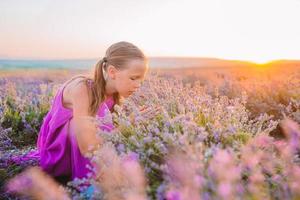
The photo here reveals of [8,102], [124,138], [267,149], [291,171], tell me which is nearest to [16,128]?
[8,102]

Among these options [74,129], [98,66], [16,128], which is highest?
[98,66]

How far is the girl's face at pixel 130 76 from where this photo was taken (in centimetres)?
408

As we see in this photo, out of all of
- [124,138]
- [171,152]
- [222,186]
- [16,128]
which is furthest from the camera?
[16,128]

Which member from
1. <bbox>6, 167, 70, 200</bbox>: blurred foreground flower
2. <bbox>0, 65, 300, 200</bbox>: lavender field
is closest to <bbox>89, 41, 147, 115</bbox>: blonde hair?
<bbox>0, 65, 300, 200</bbox>: lavender field

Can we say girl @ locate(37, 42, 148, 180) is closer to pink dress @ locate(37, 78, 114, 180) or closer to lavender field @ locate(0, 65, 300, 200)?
pink dress @ locate(37, 78, 114, 180)

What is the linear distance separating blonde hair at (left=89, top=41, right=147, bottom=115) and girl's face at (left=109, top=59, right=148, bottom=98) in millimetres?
37

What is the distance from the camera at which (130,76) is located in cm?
408

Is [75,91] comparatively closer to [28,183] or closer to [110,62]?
[110,62]

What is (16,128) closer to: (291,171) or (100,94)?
(100,94)

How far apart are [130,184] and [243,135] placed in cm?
89

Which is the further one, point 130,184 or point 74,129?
point 74,129

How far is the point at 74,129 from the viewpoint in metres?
4.01

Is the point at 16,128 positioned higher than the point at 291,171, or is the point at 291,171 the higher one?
the point at 291,171

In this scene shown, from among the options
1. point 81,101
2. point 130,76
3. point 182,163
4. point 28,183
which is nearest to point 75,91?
point 81,101
